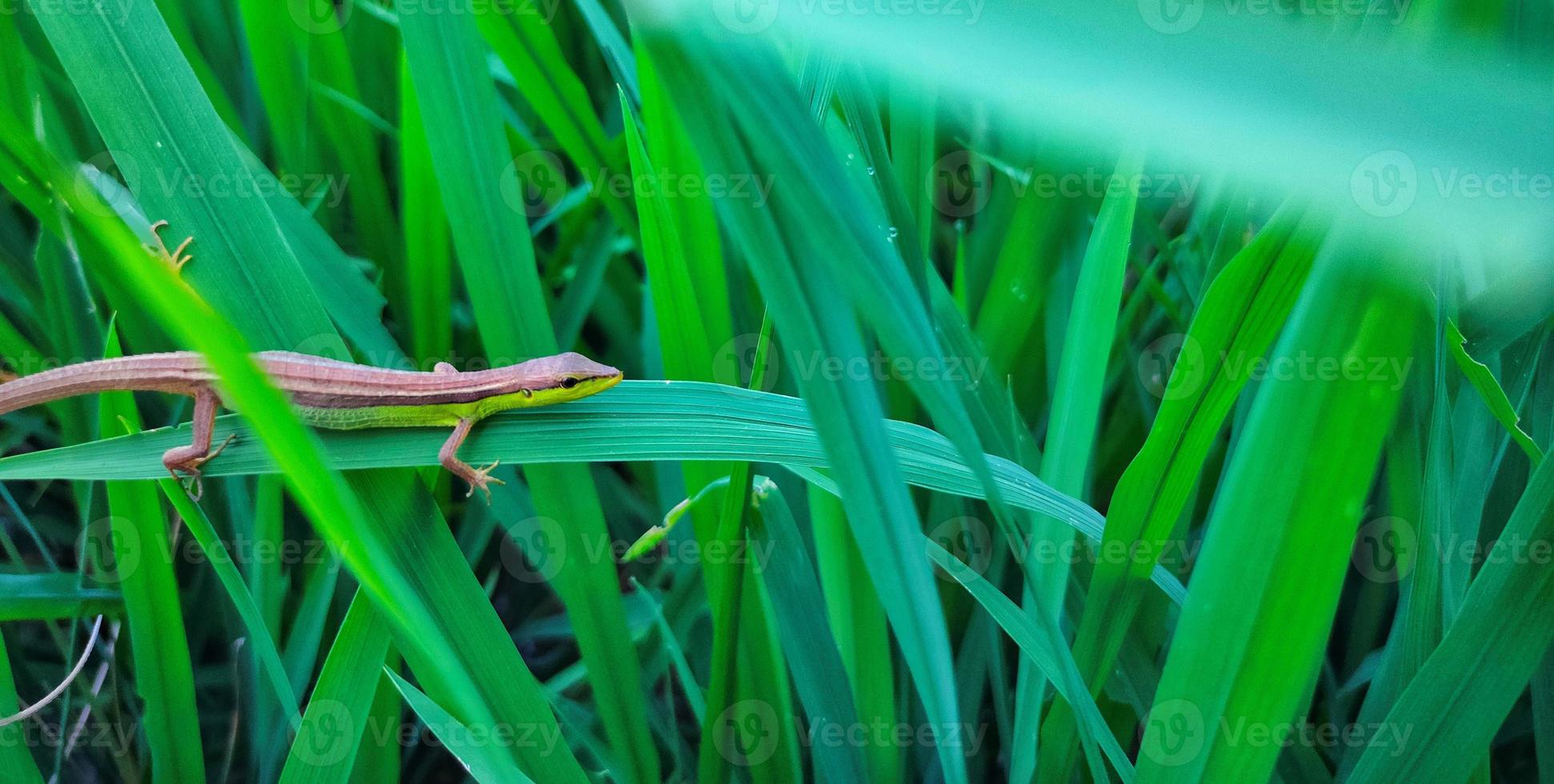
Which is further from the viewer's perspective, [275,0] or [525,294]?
[275,0]

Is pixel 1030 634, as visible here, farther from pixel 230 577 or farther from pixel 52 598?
pixel 52 598

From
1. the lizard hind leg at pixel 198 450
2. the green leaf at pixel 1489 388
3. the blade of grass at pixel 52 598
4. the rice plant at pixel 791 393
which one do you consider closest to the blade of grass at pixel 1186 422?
the rice plant at pixel 791 393

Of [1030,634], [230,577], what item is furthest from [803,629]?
[230,577]

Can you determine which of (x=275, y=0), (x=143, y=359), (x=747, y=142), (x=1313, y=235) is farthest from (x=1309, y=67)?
(x=275, y=0)

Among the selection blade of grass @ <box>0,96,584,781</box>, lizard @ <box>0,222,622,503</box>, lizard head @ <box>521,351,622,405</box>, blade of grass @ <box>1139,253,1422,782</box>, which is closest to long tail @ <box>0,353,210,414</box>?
lizard @ <box>0,222,622,503</box>

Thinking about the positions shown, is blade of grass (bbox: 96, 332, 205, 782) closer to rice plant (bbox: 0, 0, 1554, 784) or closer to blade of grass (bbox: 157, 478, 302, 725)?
rice plant (bbox: 0, 0, 1554, 784)

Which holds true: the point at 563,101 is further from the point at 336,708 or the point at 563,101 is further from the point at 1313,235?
the point at 1313,235

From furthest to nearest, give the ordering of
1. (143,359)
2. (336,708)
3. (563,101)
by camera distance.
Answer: (563,101), (143,359), (336,708)

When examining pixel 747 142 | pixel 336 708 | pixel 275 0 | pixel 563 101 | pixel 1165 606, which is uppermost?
pixel 275 0
